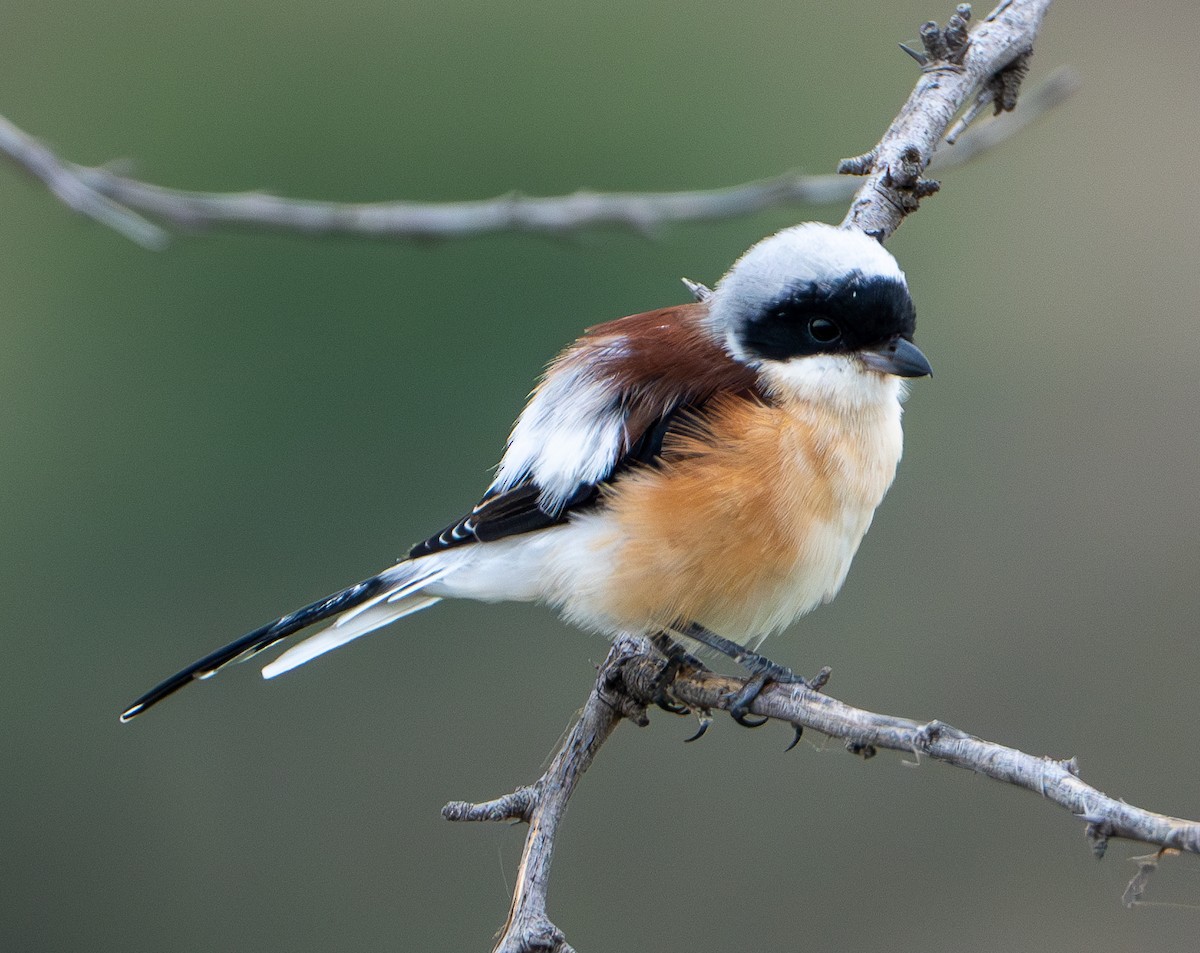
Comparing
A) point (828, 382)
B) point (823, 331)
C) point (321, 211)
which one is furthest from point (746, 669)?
point (321, 211)

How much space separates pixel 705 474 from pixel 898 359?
46 centimetres

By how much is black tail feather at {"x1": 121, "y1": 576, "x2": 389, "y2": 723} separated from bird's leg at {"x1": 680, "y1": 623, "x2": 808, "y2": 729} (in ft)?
2.30

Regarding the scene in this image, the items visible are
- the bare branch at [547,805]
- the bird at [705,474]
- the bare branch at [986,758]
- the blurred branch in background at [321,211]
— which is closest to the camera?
the bare branch at [986,758]

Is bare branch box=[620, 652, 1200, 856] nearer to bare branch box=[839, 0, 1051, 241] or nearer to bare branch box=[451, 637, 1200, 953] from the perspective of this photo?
bare branch box=[451, 637, 1200, 953]

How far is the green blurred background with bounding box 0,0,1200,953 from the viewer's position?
4992 millimetres

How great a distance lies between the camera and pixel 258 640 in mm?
2744

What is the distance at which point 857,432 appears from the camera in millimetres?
2707

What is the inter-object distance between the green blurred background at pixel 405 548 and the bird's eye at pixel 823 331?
7.46ft

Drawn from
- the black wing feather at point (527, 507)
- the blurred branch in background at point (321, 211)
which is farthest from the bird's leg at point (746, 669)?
the blurred branch in background at point (321, 211)

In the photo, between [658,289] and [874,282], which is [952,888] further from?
[874,282]

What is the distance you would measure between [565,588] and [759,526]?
0.44 meters

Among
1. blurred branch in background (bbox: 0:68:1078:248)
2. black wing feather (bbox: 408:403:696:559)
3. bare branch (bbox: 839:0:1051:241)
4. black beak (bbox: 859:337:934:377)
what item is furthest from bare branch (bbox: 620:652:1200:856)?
bare branch (bbox: 839:0:1051:241)

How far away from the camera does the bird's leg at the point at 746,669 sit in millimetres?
2342

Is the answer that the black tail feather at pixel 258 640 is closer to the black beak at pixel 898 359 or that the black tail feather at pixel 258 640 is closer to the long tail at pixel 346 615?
the long tail at pixel 346 615
